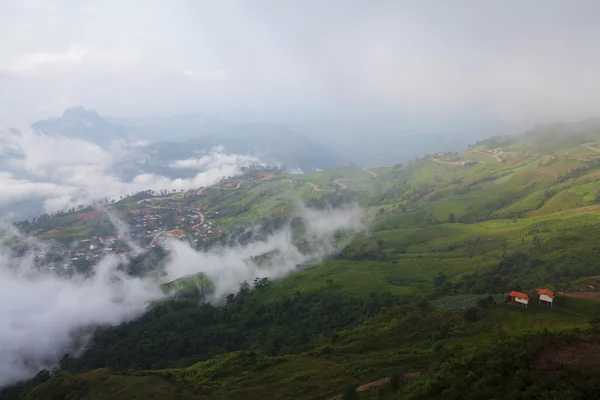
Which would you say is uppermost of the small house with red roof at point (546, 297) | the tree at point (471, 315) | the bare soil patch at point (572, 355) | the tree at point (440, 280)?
the bare soil patch at point (572, 355)

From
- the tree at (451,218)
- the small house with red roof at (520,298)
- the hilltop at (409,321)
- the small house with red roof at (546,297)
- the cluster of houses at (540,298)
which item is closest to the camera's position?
the hilltop at (409,321)

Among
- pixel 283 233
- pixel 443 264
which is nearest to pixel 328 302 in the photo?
pixel 443 264

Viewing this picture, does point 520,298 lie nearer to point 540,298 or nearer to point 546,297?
point 540,298

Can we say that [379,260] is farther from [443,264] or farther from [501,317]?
[501,317]

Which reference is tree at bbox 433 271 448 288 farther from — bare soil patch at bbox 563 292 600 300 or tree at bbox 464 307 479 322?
tree at bbox 464 307 479 322

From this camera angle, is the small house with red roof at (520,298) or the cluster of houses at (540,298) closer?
the small house with red roof at (520,298)

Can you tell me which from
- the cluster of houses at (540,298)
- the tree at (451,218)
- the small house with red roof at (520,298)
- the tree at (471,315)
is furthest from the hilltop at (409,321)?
the tree at (451,218)

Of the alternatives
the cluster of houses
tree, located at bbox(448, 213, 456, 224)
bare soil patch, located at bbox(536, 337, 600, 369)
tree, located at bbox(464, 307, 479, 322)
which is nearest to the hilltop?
bare soil patch, located at bbox(536, 337, 600, 369)

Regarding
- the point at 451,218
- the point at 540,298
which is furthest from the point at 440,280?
the point at 451,218

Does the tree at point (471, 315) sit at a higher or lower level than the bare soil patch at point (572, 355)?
lower

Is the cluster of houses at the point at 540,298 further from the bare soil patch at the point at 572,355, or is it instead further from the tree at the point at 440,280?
the tree at the point at 440,280
